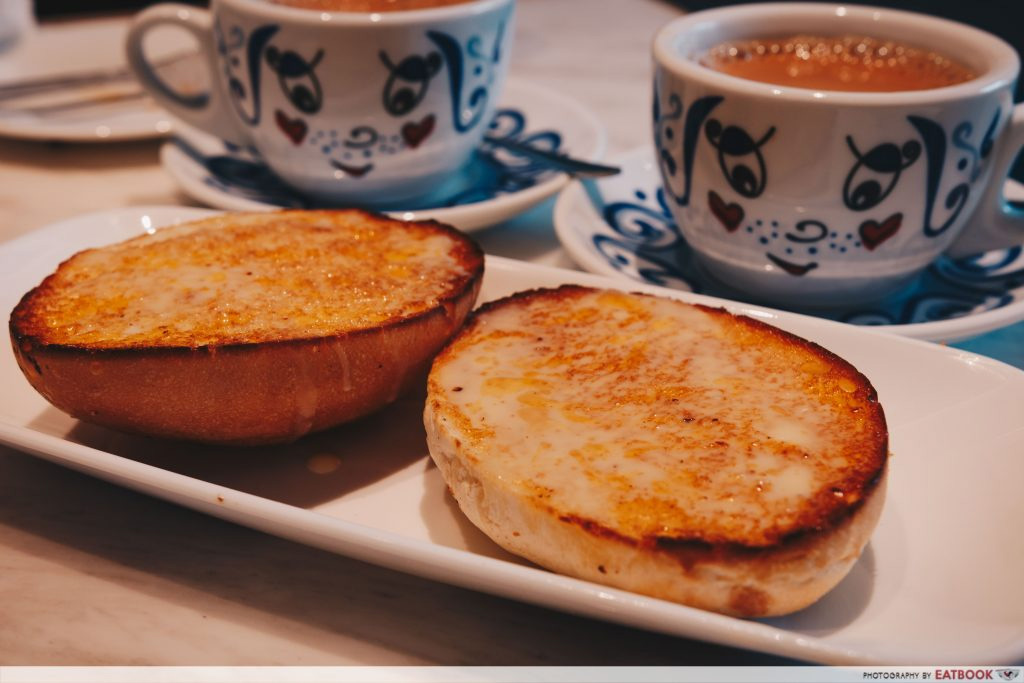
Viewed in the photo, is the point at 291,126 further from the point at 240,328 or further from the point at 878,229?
the point at 878,229

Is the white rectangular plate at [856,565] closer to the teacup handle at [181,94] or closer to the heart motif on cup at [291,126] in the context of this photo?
the heart motif on cup at [291,126]

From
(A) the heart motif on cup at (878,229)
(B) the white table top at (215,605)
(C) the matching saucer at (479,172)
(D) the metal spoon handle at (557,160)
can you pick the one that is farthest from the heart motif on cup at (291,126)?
(A) the heart motif on cup at (878,229)

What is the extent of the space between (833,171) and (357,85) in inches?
27.5

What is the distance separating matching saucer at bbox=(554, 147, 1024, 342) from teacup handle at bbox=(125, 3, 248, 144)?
0.62 meters

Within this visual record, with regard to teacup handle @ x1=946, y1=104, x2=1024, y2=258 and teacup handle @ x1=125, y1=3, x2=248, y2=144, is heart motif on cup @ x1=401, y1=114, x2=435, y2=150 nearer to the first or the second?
teacup handle @ x1=125, y1=3, x2=248, y2=144

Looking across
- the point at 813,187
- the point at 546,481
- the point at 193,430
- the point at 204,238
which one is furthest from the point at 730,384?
the point at 204,238

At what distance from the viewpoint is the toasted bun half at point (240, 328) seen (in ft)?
2.83

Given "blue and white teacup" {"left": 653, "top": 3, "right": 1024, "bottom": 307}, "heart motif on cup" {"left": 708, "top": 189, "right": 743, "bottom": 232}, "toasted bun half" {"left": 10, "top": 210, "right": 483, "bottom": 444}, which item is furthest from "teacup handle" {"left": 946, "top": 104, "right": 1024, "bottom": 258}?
"toasted bun half" {"left": 10, "top": 210, "right": 483, "bottom": 444}

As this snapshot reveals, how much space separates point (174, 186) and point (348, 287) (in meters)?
0.90

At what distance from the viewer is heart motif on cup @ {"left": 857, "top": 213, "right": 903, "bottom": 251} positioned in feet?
3.81

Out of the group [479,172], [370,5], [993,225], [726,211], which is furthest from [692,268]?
[370,5]

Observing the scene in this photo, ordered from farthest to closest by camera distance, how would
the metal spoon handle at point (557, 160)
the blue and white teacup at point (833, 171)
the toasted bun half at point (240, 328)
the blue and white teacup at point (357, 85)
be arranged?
the metal spoon handle at point (557, 160)
the blue and white teacup at point (357, 85)
the blue and white teacup at point (833, 171)
the toasted bun half at point (240, 328)

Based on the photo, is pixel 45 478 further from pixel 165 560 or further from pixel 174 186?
pixel 174 186

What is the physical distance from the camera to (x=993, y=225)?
4.18 ft
